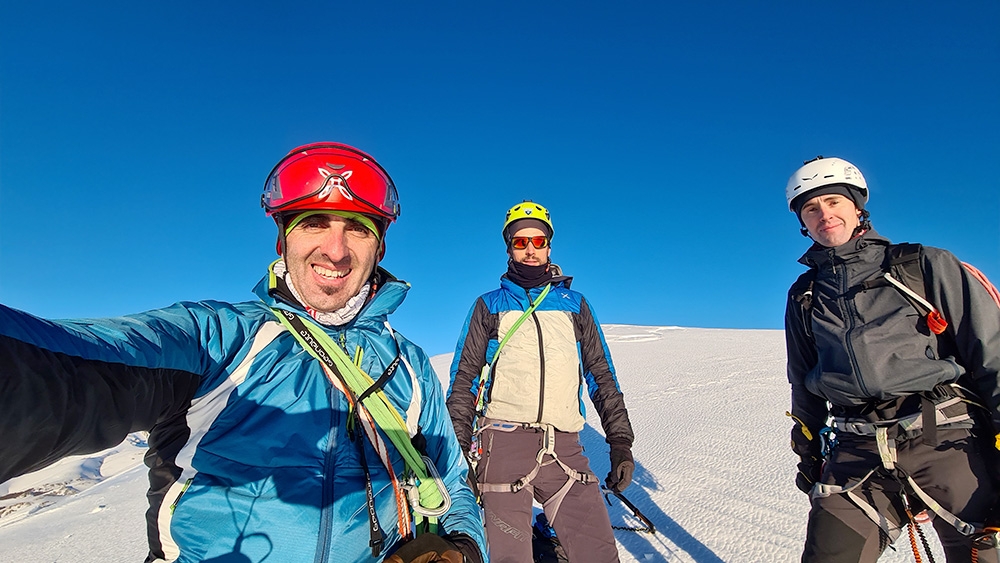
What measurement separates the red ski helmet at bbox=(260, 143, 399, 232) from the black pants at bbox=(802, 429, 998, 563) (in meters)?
2.72

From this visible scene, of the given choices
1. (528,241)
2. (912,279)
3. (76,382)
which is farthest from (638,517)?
(76,382)

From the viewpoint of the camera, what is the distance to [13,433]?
30.2 inches

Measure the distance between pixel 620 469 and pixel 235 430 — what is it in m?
2.86

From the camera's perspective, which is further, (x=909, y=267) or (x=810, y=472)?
(x=810, y=472)

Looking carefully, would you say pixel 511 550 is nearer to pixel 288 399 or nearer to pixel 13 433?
pixel 288 399

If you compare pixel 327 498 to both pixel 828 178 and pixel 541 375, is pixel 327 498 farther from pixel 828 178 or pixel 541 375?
pixel 828 178

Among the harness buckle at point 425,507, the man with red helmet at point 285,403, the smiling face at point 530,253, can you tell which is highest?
the smiling face at point 530,253

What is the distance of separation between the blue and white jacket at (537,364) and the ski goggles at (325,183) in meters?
1.74

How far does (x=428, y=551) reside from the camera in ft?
5.11

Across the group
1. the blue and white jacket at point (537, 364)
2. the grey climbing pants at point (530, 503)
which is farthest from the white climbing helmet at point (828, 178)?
the grey climbing pants at point (530, 503)

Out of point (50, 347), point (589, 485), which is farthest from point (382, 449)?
point (589, 485)

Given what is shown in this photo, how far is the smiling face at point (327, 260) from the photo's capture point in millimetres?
1894

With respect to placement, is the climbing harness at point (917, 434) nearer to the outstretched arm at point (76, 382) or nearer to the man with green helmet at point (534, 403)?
the man with green helmet at point (534, 403)

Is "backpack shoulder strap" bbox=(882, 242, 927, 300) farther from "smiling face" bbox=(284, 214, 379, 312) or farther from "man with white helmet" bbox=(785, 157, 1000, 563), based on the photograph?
"smiling face" bbox=(284, 214, 379, 312)
